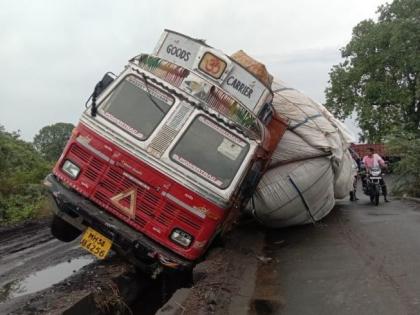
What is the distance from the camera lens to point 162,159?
6652 millimetres

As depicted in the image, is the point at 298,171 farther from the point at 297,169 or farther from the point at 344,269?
the point at 344,269

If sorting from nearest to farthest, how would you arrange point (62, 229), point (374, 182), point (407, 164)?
point (62, 229), point (374, 182), point (407, 164)

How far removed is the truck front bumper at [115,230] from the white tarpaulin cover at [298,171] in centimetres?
314

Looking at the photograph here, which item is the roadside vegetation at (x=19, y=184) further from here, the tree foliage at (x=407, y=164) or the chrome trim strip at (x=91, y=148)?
the tree foliage at (x=407, y=164)

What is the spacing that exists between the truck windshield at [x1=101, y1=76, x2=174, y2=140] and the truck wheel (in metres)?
1.62

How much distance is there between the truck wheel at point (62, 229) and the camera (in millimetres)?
7397

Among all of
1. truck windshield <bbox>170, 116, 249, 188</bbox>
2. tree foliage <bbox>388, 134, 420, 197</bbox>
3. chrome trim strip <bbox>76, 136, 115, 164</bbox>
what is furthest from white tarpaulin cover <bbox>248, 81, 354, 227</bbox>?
tree foliage <bbox>388, 134, 420, 197</bbox>

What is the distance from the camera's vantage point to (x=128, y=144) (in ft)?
22.0

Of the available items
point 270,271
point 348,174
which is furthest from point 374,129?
point 270,271

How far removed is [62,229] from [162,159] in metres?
2.00

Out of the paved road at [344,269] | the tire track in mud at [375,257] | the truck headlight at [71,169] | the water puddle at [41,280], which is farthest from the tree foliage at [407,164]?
the truck headlight at [71,169]

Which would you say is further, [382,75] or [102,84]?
[382,75]

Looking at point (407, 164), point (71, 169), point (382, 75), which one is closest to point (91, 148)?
point (71, 169)

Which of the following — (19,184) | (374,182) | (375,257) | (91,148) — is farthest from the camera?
(19,184)
